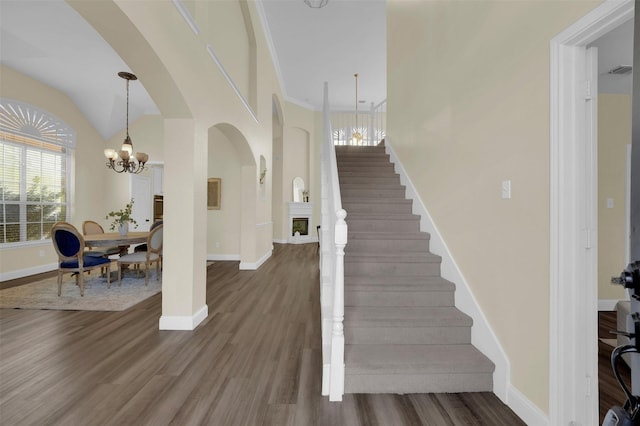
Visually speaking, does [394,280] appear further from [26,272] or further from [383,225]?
[26,272]

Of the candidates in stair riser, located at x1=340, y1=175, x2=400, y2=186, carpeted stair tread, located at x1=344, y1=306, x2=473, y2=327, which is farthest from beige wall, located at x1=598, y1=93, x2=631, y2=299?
carpeted stair tread, located at x1=344, y1=306, x2=473, y2=327

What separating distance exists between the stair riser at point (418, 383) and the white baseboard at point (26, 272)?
646 centimetres

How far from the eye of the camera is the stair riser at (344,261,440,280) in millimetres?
2863

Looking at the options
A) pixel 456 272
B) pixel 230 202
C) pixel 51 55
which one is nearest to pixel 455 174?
pixel 456 272

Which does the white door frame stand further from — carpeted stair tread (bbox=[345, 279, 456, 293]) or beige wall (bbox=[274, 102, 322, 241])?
beige wall (bbox=[274, 102, 322, 241])

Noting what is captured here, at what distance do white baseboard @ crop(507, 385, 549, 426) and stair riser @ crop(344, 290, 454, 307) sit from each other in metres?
0.79

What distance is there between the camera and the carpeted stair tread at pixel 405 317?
7.65 ft

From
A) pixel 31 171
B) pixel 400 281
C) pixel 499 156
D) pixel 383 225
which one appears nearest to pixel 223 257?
pixel 31 171

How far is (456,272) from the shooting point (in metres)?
2.62

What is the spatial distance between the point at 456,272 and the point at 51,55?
6.84 metres

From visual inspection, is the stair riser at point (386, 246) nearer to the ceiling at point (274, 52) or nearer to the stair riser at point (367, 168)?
the stair riser at point (367, 168)

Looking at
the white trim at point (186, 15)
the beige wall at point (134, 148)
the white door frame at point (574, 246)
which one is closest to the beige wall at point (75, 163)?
the beige wall at point (134, 148)

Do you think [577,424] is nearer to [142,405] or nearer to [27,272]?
[142,405]

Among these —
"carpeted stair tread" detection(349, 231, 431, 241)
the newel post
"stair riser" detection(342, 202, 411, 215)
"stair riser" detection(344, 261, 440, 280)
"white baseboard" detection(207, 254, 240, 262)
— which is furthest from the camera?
"white baseboard" detection(207, 254, 240, 262)
